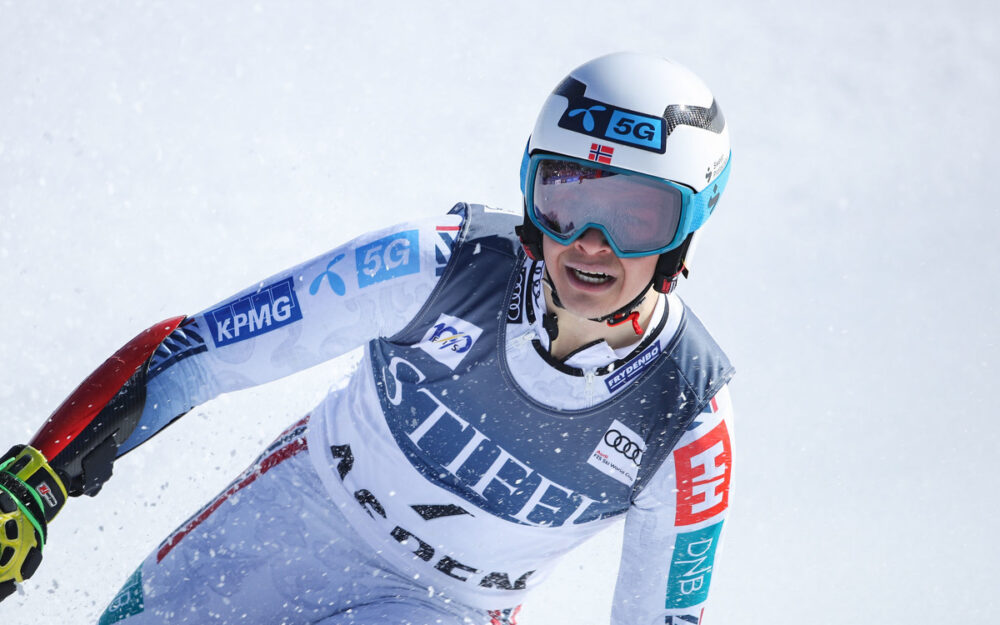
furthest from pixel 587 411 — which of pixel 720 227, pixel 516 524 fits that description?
pixel 720 227

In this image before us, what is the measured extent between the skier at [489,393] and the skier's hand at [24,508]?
0.13 feet

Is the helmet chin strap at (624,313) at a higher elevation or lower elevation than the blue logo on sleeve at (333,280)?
higher

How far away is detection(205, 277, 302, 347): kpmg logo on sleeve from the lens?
2.72 meters

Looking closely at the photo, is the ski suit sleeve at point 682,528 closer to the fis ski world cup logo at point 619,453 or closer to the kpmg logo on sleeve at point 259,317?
the fis ski world cup logo at point 619,453

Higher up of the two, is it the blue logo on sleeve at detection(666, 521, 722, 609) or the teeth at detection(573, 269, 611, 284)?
the teeth at detection(573, 269, 611, 284)

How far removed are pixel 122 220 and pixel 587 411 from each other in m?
3.66

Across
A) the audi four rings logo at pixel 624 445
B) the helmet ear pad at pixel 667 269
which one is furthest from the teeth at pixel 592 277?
the audi four rings logo at pixel 624 445

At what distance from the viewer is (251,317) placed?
2723 millimetres

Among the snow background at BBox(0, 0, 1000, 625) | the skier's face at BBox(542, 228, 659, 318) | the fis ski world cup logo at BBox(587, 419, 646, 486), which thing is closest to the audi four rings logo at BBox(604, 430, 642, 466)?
the fis ski world cup logo at BBox(587, 419, 646, 486)

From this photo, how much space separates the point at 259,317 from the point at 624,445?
0.97 meters

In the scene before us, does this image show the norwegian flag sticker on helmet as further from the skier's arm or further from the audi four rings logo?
Answer: the audi four rings logo

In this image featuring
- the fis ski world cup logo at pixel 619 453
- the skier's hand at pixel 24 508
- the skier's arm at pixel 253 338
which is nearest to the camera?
the skier's hand at pixel 24 508

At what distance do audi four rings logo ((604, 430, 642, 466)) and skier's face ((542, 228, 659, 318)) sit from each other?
12.9 inches

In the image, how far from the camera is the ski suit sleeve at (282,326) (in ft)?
8.66
